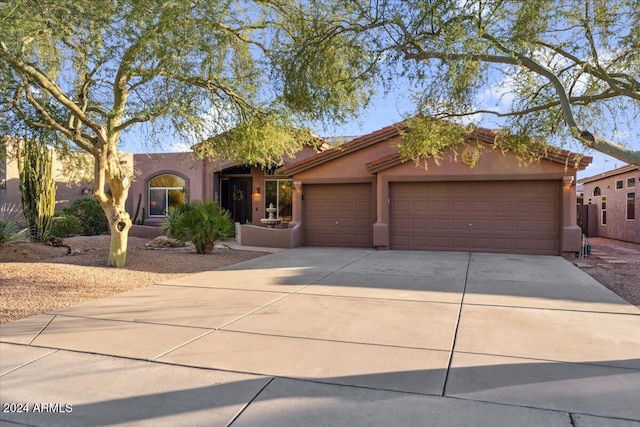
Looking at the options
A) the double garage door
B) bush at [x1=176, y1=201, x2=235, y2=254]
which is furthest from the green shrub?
the double garage door

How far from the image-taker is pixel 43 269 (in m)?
9.35

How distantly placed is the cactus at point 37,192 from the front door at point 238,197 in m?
9.33

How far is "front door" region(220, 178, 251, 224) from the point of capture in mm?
22531

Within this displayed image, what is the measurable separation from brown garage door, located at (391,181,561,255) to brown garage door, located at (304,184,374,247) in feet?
3.63

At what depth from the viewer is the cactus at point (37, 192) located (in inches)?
533

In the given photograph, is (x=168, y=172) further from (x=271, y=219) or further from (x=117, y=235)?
(x=117, y=235)

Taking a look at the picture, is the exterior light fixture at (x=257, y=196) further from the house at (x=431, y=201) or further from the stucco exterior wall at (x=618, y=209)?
the stucco exterior wall at (x=618, y=209)

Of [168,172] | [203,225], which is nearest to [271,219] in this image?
[168,172]

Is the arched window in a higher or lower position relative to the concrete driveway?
higher

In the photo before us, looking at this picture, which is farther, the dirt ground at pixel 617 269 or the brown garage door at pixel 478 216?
the brown garage door at pixel 478 216

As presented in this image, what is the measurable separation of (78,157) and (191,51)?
6.01 metres

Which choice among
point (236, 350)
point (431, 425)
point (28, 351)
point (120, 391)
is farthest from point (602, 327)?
point (28, 351)

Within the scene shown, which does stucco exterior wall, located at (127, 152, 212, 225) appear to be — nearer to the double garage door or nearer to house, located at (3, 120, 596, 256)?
house, located at (3, 120, 596, 256)

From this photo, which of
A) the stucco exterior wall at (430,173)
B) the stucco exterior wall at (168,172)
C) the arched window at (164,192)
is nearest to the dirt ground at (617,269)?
the stucco exterior wall at (430,173)
